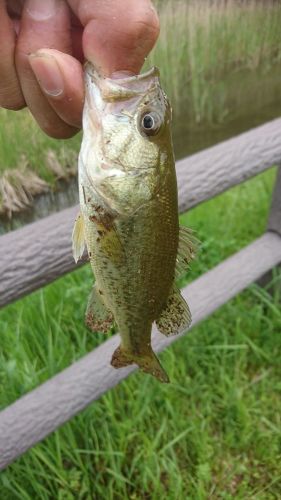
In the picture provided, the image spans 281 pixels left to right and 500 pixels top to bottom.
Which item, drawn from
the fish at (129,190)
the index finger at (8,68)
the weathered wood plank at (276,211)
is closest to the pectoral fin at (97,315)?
the fish at (129,190)

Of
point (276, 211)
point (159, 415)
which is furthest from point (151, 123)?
point (276, 211)

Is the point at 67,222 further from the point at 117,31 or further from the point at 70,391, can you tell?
the point at 117,31

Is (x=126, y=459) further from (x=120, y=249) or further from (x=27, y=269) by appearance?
(x=120, y=249)

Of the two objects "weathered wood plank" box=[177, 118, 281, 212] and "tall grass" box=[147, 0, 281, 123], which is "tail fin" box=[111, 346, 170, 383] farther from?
"tall grass" box=[147, 0, 281, 123]

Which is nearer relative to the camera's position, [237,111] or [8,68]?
[8,68]

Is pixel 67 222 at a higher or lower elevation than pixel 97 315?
lower

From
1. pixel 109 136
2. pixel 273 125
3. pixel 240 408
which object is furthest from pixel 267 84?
pixel 109 136

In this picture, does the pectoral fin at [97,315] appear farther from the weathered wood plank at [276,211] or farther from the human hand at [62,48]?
the weathered wood plank at [276,211]
